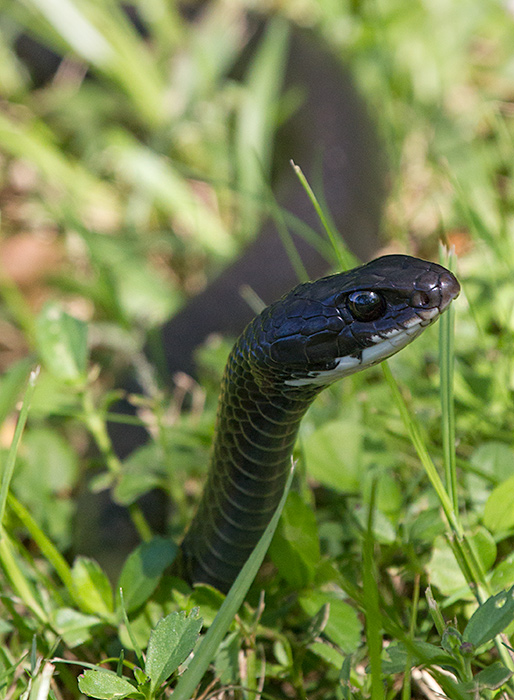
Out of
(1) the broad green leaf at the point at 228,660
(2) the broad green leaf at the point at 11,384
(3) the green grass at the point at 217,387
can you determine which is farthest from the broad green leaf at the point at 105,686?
(2) the broad green leaf at the point at 11,384

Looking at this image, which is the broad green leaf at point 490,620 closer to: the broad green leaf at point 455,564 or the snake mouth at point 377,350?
the broad green leaf at point 455,564

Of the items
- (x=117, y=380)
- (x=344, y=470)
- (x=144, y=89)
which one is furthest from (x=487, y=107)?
(x=344, y=470)

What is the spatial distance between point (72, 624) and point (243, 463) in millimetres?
562

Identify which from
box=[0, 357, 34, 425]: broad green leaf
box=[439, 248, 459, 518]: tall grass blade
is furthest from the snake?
box=[0, 357, 34, 425]: broad green leaf

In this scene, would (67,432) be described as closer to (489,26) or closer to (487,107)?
(487,107)

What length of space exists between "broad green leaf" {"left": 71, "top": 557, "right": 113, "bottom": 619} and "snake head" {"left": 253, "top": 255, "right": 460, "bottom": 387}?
0.67 m

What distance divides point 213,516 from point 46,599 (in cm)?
50

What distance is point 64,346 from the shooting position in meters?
1.92

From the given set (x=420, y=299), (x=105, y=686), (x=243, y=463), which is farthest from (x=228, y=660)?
(x=420, y=299)

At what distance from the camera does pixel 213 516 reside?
1648 mm

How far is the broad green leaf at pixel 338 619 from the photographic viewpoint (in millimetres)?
1505

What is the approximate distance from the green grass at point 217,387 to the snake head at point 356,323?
0.16m

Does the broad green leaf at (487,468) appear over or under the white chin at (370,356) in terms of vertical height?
under

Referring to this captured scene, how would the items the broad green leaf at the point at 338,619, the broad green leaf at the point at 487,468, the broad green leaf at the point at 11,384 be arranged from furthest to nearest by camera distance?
the broad green leaf at the point at 11,384
the broad green leaf at the point at 487,468
the broad green leaf at the point at 338,619
